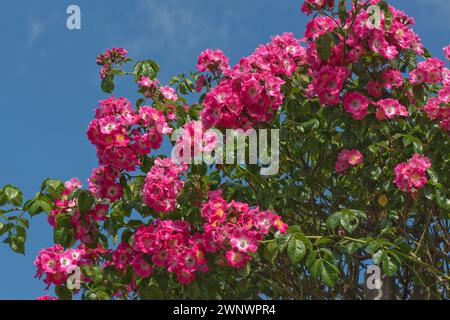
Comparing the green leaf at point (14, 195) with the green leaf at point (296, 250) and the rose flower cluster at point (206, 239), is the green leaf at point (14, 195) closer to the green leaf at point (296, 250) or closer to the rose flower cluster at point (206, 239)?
the rose flower cluster at point (206, 239)

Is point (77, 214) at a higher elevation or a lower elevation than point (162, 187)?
lower

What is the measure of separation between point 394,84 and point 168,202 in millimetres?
1635

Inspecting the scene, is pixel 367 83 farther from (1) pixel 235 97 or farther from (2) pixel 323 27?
(1) pixel 235 97

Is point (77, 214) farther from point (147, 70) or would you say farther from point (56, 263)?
point (147, 70)

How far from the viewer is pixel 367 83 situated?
15.6ft

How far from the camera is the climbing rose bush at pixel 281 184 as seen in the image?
13.9 feet

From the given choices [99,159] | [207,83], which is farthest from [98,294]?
[207,83]

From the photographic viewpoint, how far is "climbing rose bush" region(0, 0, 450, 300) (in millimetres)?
4223

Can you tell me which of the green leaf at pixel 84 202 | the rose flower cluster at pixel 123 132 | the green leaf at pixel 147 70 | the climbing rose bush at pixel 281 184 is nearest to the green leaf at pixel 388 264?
the climbing rose bush at pixel 281 184

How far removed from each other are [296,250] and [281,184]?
127 cm

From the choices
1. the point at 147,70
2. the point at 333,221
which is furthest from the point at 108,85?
the point at 333,221

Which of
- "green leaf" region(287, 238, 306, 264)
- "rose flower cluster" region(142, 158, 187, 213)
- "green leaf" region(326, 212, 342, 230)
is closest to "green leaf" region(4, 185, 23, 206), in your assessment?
"rose flower cluster" region(142, 158, 187, 213)

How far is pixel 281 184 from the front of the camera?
5125 mm

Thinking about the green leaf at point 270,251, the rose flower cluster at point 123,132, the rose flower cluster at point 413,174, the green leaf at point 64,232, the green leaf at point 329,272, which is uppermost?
the rose flower cluster at point 123,132
